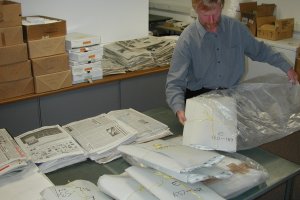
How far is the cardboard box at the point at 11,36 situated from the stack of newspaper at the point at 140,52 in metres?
0.89

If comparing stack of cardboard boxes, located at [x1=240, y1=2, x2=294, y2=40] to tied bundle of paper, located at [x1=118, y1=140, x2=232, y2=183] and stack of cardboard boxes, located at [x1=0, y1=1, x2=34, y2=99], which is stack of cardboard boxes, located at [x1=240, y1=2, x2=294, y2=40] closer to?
stack of cardboard boxes, located at [x1=0, y1=1, x2=34, y2=99]

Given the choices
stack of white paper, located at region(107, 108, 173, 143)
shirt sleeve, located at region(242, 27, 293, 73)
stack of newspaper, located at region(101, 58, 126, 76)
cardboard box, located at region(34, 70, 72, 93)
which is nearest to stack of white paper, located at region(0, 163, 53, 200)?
stack of white paper, located at region(107, 108, 173, 143)

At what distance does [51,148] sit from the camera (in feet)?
4.84

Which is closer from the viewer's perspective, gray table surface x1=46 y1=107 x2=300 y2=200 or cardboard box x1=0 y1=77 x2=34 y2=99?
gray table surface x1=46 y1=107 x2=300 y2=200

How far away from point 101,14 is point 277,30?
194cm

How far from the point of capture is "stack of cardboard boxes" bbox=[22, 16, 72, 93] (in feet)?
8.01

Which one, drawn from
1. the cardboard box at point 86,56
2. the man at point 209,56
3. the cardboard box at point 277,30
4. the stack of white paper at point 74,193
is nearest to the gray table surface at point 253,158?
the stack of white paper at point 74,193

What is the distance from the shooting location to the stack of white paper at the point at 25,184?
1.23 metres

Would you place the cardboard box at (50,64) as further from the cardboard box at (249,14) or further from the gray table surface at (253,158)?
the cardboard box at (249,14)

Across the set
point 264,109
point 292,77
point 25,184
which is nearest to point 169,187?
point 25,184

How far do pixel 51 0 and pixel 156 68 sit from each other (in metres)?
1.06

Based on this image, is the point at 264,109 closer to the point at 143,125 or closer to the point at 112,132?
the point at 143,125

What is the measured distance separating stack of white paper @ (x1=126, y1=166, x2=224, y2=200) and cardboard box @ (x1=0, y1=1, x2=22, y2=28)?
164cm

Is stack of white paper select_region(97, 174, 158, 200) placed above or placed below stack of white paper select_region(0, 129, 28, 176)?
above
